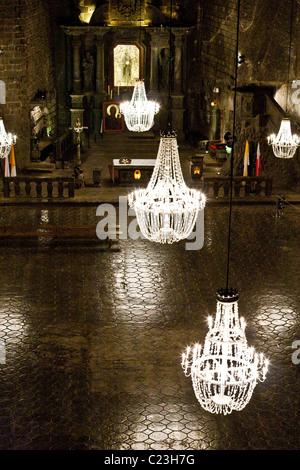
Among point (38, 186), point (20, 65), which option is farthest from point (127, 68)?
point (38, 186)

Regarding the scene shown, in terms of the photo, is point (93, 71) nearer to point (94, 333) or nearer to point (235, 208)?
point (235, 208)

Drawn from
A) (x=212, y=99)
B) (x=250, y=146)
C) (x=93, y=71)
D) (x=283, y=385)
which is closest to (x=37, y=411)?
(x=283, y=385)

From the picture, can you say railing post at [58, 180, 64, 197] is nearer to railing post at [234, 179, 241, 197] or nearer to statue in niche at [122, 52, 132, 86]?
railing post at [234, 179, 241, 197]

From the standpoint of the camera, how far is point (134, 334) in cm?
1352

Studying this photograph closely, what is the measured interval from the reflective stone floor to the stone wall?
5177 millimetres

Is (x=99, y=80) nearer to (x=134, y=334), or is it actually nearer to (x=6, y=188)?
(x=6, y=188)

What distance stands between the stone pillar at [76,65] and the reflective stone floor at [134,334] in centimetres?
1129

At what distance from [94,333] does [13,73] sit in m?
12.6

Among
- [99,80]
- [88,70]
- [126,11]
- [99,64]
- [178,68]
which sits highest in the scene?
[126,11]

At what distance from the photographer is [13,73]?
24141 mm

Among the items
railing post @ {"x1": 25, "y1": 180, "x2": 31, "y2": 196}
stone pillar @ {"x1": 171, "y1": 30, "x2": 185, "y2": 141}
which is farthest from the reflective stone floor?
stone pillar @ {"x1": 171, "y1": 30, "x2": 185, "y2": 141}

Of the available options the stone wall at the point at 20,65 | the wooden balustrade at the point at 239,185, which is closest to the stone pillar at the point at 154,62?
the stone wall at the point at 20,65

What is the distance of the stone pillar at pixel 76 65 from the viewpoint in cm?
3003

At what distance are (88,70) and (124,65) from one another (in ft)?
4.31
